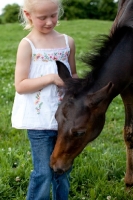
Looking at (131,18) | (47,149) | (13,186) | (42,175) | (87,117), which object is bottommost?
(13,186)

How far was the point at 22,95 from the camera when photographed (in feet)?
11.3

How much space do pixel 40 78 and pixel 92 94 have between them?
0.41m

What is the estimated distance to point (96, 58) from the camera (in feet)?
11.2

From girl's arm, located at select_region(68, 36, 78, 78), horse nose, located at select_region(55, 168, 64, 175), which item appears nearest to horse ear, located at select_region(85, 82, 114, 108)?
girl's arm, located at select_region(68, 36, 78, 78)

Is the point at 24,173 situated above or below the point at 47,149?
below

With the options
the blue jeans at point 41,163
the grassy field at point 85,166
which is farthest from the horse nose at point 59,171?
the grassy field at point 85,166

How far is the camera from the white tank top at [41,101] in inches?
132

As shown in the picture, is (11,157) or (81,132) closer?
(81,132)

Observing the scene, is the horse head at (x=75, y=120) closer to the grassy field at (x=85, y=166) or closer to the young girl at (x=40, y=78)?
the young girl at (x=40, y=78)

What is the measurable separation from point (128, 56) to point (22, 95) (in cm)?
91

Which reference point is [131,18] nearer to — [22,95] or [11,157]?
[22,95]

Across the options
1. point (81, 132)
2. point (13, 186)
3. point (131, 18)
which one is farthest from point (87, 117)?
point (13, 186)

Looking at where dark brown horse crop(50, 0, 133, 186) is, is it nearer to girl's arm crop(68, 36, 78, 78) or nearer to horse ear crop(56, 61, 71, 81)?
horse ear crop(56, 61, 71, 81)

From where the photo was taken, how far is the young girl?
10.8 feet
